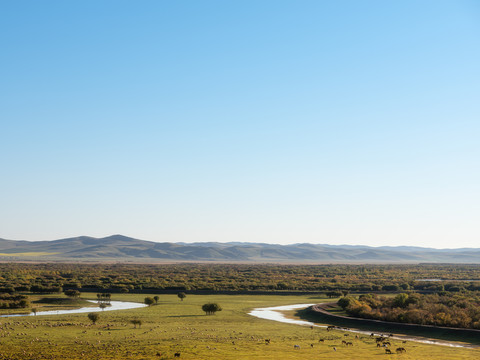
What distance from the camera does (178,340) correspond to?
36.3 m

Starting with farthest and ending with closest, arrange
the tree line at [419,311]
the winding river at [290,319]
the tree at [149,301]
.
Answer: the tree at [149,301] → the tree line at [419,311] → the winding river at [290,319]

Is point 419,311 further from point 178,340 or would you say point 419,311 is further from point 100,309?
point 100,309

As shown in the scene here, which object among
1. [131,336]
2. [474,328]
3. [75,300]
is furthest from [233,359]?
[75,300]

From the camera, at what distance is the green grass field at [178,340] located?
104ft

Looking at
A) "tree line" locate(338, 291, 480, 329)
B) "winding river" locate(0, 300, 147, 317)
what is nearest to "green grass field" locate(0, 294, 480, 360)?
"winding river" locate(0, 300, 147, 317)

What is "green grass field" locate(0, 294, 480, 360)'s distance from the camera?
104ft

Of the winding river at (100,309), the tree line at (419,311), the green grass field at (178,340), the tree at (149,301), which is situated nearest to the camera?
the green grass field at (178,340)

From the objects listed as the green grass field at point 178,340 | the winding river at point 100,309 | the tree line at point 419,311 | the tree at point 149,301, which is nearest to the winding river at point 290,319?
the green grass field at point 178,340

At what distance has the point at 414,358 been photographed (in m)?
31.1

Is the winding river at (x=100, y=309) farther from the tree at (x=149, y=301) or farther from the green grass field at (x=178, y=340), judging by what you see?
the green grass field at (x=178, y=340)

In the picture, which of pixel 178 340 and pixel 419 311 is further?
pixel 419 311

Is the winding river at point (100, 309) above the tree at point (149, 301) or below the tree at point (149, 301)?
below

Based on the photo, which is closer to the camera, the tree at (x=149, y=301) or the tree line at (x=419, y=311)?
the tree line at (x=419, y=311)

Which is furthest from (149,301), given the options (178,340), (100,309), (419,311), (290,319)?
(419,311)
